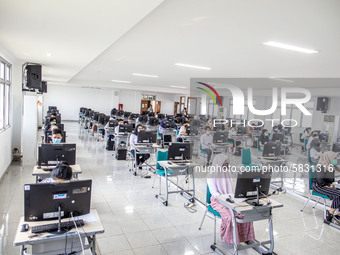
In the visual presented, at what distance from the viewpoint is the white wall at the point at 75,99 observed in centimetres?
1991

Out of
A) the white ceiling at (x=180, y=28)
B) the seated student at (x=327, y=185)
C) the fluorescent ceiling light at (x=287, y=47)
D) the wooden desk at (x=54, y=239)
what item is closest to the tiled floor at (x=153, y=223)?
the seated student at (x=327, y=185)

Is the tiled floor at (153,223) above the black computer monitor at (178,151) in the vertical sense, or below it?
below

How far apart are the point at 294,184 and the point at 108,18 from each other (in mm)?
6111

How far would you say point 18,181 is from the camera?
569 cm

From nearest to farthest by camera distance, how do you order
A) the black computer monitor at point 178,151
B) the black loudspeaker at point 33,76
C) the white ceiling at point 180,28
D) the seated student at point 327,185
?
1. the white ceiling at point 180,28
2. the seated student at point 327,185
3. the black computer monitor at point 178,151
4. the black loudspeaker at point 33,76

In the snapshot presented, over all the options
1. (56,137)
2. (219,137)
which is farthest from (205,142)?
(56,137)

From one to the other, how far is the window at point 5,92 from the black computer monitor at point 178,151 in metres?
4.12

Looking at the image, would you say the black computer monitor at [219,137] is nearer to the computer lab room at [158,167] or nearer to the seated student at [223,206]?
the computer lab room at [158,167]

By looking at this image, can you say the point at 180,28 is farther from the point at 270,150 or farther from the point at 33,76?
the point at 33,76

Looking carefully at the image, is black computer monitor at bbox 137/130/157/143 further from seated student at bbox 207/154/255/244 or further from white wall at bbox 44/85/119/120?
white wall at bbox 44/85/119/120

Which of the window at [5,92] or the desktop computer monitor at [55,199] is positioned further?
the window at [5,92]

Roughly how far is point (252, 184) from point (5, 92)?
6.78m

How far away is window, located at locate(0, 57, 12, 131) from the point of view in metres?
6.38

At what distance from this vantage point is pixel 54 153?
407 cm
